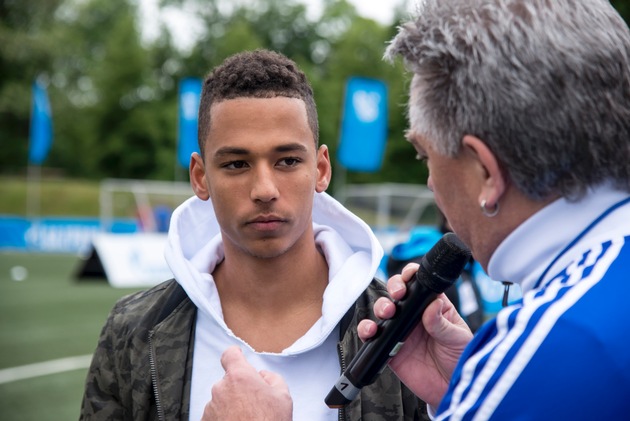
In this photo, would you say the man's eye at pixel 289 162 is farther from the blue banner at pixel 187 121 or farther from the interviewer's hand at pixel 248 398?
the blue banner at pixel 187 121

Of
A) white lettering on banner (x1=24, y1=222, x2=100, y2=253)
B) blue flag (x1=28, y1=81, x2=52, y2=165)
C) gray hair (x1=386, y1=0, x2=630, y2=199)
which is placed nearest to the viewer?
gray hair (x1=386, y1=0, x2=630, y2=199)

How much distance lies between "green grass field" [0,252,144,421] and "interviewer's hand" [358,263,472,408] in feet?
18.2

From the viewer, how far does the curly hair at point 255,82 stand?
7.91ft

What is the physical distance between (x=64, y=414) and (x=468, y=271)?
14.2ft

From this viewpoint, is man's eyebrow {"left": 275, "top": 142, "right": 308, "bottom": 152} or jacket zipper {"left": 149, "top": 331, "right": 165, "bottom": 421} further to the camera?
man's eyebrow {"left": 275, "top": 142, "right": 308, "bottom": 152}

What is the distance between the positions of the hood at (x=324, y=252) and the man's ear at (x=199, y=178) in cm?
10

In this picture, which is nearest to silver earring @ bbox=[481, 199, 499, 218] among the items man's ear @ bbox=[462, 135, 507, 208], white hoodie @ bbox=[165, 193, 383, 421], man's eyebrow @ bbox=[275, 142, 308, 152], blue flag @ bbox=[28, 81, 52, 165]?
man's ear @ bbox=[462, 135, 507, 208]

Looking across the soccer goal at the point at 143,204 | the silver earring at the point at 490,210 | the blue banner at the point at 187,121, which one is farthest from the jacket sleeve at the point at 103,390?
the soccer goal at the point at 143,204

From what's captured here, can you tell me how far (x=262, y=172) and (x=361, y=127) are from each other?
1756cm

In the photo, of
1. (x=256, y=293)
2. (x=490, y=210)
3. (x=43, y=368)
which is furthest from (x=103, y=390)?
(x=43, y=368)

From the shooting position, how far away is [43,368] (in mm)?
8742

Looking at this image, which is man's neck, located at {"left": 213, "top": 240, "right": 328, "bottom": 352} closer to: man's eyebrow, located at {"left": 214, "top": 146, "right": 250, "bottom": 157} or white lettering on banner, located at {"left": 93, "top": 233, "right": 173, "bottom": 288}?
man's eyebrow, located at {"left": 214, "top": 146, "right": 250, "bottom": 157}

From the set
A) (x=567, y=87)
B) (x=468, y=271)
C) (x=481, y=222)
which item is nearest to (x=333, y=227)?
(x=481, y=222)

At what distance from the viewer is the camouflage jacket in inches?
87.8
